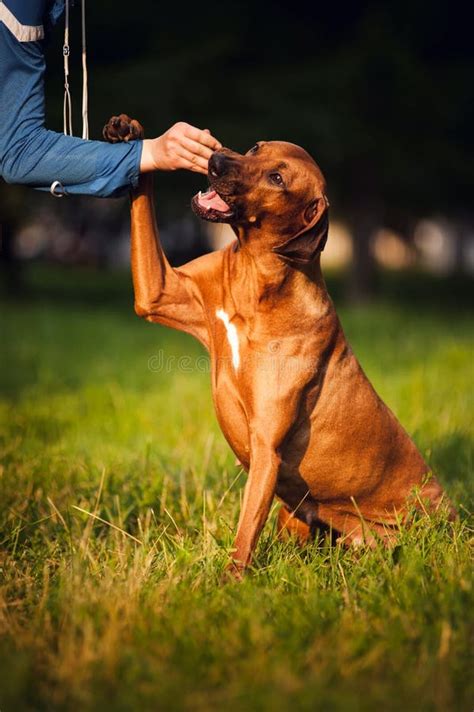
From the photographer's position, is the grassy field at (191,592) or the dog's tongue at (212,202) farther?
the dog's tongue at (212,202)

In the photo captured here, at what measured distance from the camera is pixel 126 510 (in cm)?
430

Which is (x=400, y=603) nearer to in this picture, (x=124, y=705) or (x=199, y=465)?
(x=124, y=705)

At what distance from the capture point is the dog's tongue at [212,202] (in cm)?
348

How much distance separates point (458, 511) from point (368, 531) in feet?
1.93

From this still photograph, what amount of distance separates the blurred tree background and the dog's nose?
39.6 feet

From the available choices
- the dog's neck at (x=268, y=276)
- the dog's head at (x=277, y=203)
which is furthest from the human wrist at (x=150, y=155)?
the dog's neck at (x=268, y=276)

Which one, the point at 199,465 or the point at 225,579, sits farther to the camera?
the point at 199,465

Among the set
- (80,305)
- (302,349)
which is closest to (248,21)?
(80,305)

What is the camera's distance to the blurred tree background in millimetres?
15859

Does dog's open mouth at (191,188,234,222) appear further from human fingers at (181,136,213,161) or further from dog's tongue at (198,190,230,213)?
human fingers at (181,136,213,161)

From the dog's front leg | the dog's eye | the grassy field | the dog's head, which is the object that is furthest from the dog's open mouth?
the grassy field

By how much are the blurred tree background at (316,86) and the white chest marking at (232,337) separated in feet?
39.5

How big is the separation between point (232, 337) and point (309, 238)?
0.50 metres

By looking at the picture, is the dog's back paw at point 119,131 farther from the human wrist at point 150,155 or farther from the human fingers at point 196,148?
the human fingers at point 196,148
